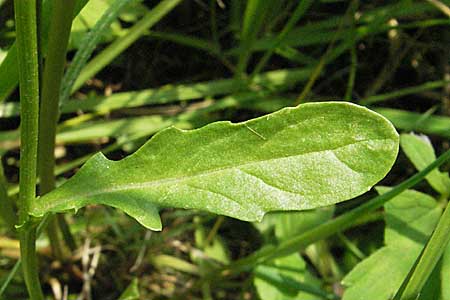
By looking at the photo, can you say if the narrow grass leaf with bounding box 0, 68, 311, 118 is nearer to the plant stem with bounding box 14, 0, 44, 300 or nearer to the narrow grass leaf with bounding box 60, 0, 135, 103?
the narrow grass leaf with bounding box 60, 0, 135, 103

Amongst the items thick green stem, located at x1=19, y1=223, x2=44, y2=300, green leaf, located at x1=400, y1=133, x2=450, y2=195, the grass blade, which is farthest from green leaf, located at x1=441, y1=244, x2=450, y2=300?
the grass blade

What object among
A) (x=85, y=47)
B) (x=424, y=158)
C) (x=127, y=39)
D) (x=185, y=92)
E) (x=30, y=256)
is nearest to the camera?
(x=30, y=256)

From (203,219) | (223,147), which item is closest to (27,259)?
(223,147)

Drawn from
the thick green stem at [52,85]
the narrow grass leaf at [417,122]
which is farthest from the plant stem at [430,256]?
the narrow grass leaf at [417,122]

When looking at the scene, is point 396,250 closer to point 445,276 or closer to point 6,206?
point 445,276

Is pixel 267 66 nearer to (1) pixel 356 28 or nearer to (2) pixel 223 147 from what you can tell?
(1) pixel 356 28

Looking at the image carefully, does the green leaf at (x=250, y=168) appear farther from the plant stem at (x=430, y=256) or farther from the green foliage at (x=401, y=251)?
the green foliage at (x=401, y=251)

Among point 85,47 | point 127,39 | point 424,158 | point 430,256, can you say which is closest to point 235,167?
point 430,256
